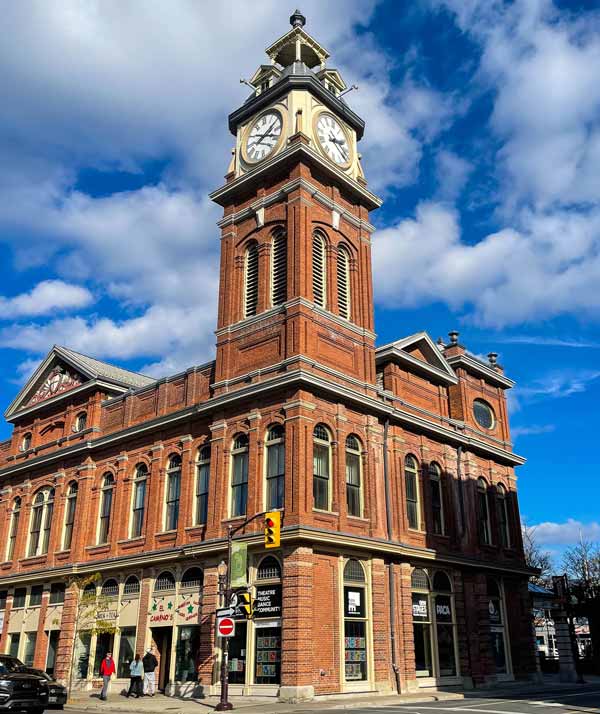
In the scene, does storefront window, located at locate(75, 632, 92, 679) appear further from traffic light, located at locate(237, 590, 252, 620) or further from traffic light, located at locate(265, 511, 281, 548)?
traffic light, located at locate(265, 511, 281, 548)

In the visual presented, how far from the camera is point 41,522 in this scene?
37.9 meters

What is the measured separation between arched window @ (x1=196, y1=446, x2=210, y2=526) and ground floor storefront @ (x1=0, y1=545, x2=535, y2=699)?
1828mm

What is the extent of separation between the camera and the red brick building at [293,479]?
85.3 feet

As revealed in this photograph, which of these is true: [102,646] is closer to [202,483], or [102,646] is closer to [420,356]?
[202,483]

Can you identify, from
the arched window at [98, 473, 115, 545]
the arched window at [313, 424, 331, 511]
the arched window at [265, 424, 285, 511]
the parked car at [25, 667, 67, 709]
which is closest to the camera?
the parked car at [25, 667, 67, 709]

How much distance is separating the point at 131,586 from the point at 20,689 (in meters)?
12.3

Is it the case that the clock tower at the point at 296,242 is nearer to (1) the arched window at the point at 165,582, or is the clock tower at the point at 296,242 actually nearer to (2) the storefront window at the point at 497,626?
(1) the arched window at the point at 165,582

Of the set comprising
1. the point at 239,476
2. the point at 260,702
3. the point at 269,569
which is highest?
the point at 239,476

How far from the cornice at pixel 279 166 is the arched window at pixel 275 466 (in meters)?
11.7

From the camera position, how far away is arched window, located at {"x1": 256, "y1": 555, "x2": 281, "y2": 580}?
2528 cm

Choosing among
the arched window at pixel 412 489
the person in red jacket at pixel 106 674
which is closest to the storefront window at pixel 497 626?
the arched window at pixel 412 489

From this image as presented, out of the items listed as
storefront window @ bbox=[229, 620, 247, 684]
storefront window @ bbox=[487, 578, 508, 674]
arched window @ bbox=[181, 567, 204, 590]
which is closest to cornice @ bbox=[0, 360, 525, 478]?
arched window @ bbox=[181, 567, 204, 590]

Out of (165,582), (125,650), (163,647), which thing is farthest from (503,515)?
(125,650)

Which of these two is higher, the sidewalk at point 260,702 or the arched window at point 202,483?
the arched window at point 202,483
